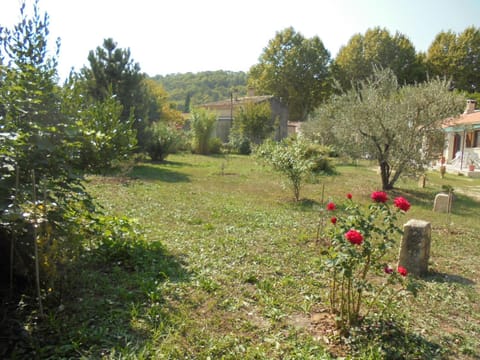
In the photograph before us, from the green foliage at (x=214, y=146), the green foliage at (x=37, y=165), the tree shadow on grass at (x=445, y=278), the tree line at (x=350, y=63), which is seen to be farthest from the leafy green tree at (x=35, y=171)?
the tree line at (x=350, y=63)

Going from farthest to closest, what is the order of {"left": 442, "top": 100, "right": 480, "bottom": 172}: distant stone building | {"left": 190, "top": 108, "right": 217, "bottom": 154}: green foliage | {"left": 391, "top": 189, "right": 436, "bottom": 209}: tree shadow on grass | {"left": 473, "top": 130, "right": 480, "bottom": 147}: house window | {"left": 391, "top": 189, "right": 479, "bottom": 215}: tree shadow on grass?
{"left": 190, "top": 108, "right": 217, "bottom": 154}: green foliage < {"left": 473, "top": 130, "right": 480, "bottom": 147}: house window < {"left": 442, "top": 100, "right": 480, "bottom": 172}: distant stone building < {"left": 391, "top": 189, "right": 436, "bottom": 209}: tree shadow on grass < {"left": 391, "top": 189, "right": 479, "bottom": 215}: tree shadow on grass

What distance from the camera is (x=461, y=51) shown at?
36844 mm

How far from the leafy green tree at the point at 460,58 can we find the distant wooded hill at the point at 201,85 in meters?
33.9

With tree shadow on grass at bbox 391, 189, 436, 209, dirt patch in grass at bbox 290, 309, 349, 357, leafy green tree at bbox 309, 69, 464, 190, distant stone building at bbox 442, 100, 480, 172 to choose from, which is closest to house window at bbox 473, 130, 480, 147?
distant stone building at bbox 442, 100, 480, 172

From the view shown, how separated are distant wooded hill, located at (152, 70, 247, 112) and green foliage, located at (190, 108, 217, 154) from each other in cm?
4037

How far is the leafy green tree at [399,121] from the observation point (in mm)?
10758

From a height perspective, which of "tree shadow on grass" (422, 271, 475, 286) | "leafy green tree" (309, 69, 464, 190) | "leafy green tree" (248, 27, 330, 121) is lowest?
"tree shadow on grass" (422, 271, 475, 286)

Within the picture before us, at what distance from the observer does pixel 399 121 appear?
422 inches

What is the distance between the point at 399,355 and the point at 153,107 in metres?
24.4

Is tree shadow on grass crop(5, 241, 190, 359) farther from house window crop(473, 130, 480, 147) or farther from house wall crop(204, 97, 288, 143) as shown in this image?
house wall crop(204, 97, 288, 143)

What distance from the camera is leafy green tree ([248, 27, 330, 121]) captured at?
41688 mm

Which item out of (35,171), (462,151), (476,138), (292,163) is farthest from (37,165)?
(476,138)

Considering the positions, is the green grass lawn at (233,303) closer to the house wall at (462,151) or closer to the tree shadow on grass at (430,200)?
the tree shadow on grass at (430,200)

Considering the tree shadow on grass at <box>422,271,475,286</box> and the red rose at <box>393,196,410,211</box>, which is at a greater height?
the red rose at <box>393,196,410,211</box>
